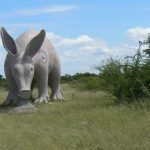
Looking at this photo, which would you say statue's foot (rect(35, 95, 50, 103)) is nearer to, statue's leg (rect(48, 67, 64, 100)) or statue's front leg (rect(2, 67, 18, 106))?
statue's front leg (rect(2, 67, 18, 106))

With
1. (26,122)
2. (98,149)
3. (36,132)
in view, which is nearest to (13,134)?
(36,132)

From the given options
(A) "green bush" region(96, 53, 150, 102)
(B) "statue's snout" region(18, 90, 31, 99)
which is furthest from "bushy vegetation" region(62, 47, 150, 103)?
(B) "statue's snout" region(18, 90, 31, 99)

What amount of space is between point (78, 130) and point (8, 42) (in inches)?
246

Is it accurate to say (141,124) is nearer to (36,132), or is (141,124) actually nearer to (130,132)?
(130,132)

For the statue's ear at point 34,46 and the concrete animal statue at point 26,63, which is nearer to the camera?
the concrete animal statue at point 26,63

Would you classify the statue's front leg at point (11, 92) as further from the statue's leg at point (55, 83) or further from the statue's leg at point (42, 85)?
the statue's leg at point (55, 83)

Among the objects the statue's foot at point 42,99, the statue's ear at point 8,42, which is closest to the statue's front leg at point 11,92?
the statue's foot at point 42,99

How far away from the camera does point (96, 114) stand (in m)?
12.2

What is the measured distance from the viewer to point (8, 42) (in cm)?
1549

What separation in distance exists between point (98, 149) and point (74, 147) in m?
0.52

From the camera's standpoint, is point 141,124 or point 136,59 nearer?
point 141,124

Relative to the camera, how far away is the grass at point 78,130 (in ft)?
27.2

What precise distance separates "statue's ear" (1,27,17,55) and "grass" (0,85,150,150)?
252 cm

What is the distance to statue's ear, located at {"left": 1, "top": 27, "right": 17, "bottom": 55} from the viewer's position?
50.8 ft
